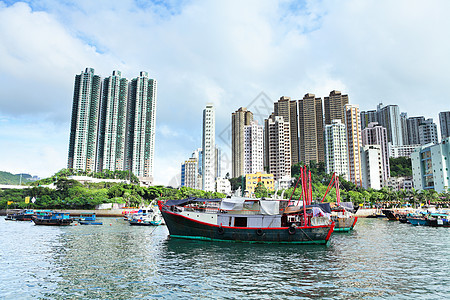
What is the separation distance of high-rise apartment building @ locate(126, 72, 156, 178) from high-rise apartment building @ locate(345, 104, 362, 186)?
8877 cm

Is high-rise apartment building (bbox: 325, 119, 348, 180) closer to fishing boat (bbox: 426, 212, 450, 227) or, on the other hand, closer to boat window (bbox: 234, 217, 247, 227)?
fishing boat (bbox: 426, 212, 450, 227)

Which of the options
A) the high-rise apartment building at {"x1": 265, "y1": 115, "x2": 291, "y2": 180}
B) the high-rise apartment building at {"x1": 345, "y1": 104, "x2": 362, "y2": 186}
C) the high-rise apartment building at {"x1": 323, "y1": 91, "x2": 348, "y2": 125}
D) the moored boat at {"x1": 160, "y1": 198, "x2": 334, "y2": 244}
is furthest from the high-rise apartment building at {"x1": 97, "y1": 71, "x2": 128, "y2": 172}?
the moored boat at {"x1": 160, "y1": 198, "x2": 334, "y2": 244}

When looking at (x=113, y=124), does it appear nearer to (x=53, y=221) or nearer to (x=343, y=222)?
(x=53, y=221)

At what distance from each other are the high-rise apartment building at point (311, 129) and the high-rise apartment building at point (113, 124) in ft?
284

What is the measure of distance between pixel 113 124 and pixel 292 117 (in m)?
88.2

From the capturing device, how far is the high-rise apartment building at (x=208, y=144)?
465ft

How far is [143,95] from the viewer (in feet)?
485

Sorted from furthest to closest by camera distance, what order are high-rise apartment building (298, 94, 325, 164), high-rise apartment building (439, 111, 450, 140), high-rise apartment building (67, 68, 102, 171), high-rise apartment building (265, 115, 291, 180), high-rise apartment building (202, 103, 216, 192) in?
1. high-rise apartment building (439, 111, 450, 140)
2. high-rise apartment building (298, 94, 325, 164)
3. high-rise apartment building (202, 103, 216, 192)
4. high-rise apartment building (265, 115, 291, 180)
5. high-rise apartment building (67, 68, 102, 171)

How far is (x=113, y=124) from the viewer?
143 metres

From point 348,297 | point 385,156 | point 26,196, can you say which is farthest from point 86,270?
point 385,156

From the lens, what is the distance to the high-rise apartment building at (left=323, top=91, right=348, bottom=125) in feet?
501

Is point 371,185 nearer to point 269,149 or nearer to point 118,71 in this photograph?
point 269,149

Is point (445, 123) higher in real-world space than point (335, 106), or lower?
higher

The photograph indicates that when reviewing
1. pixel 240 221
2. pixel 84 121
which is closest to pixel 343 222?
pixel 240 221
